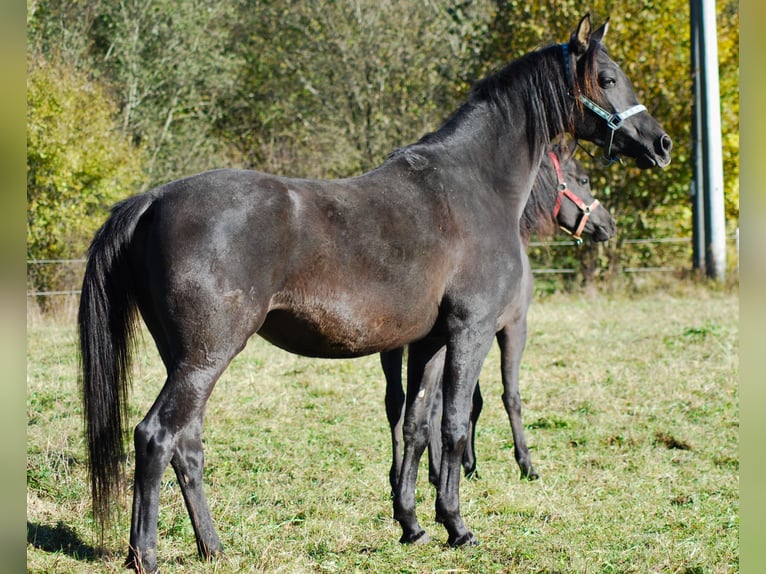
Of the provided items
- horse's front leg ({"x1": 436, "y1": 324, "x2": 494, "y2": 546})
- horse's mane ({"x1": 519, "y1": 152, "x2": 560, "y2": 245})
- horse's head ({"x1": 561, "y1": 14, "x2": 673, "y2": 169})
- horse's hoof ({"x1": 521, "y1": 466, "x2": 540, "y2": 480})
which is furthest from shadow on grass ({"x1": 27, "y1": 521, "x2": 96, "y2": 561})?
horse's mane ({"x1": 519, "y1": 152, "x2": 560, "y2": 245})

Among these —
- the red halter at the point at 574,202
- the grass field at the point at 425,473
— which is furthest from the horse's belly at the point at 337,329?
the red halter at the point at 574,202

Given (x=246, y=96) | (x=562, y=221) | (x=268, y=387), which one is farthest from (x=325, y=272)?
(x=246, y=96)

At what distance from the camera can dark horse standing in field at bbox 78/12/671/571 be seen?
356 cm

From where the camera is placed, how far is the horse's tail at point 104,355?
12.0 feet

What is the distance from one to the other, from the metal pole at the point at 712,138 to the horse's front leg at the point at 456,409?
12.7m

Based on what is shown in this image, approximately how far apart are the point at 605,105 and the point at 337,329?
2130mm

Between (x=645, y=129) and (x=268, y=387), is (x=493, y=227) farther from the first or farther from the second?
(x=268, y=387)

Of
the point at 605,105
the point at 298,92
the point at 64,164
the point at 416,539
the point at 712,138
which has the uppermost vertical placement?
the point at 298,92

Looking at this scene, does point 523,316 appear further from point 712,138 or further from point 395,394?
point 712,138

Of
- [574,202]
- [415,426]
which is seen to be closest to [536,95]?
[415,426]

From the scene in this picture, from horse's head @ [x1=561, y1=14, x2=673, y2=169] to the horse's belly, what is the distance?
160 centimetres

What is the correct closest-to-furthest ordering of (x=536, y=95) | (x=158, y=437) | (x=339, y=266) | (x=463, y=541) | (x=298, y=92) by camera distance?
(x=158, y=437) → (x=339, y=266) → (x=463, y=541) → (x=536, y=95) → (x=298, y=92)

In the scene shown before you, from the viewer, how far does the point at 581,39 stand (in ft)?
15.1
